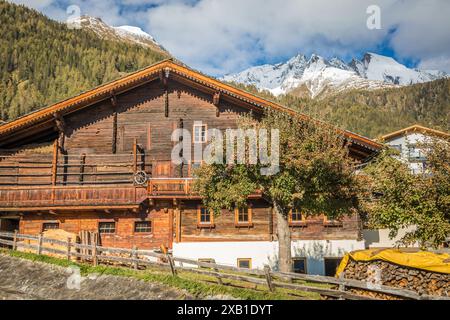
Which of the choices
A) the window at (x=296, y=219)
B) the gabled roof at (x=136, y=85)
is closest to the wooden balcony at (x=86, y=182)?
the gabled roof at (x=136, y=85)

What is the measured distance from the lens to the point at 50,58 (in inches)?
4562

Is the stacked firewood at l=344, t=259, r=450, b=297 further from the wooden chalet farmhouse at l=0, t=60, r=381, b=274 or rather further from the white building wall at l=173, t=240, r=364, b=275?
the wooden chalet farmhouse at l=0, t=60, r=381, b=274

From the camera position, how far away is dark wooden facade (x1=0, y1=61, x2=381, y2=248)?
76.3ft

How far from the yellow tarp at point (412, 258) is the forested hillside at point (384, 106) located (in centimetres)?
8072

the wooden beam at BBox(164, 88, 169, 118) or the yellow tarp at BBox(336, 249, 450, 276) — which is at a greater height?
the wooden beam at BBox(164, 88, 169, 118)

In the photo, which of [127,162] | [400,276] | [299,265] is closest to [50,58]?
[127,162]

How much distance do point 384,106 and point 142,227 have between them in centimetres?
16840

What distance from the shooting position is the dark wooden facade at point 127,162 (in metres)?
23.3

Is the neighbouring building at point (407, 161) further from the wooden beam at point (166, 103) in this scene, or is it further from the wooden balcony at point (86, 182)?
the wooden beam at point (166, 103)

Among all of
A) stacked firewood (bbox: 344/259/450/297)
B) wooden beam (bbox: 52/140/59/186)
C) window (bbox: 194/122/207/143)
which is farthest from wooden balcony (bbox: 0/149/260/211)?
stacked firewood (bbox: 344/259/450/297)

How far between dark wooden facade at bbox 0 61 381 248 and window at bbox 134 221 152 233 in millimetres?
245

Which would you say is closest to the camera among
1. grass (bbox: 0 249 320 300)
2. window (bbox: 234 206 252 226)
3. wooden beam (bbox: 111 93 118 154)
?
grass (bbox: 0 249 320 300)

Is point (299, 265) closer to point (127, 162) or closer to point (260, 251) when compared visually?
point (260, 251)
